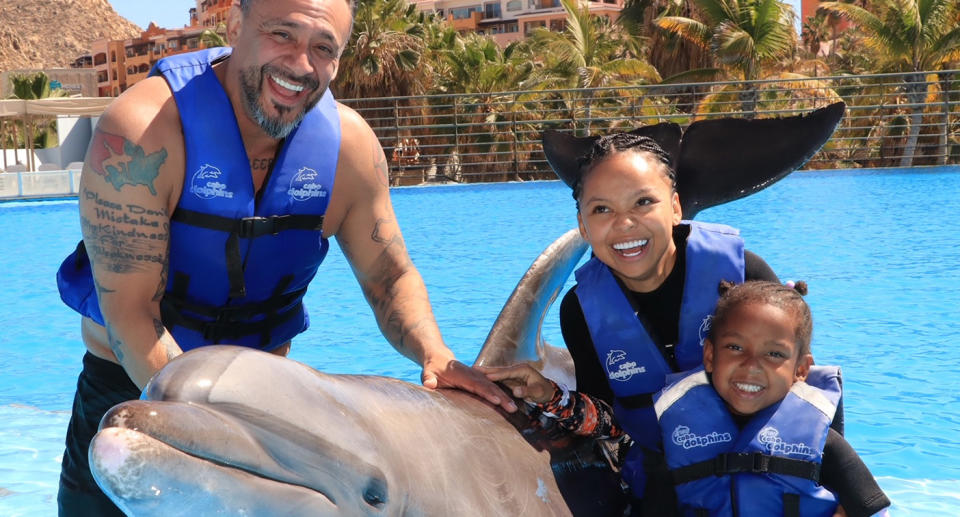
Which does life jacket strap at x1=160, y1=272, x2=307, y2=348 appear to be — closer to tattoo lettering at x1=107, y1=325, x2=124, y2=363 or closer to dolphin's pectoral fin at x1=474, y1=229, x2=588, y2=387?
tattoo lettering at x1=107, y1=325, x2=124, y2=363

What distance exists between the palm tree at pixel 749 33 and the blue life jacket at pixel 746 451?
2365cm

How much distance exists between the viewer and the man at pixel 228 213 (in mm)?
2904

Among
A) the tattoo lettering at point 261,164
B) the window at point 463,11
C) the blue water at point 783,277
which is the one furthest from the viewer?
the window at point 463,11

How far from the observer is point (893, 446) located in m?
6.24

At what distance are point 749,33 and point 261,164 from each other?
24324mm

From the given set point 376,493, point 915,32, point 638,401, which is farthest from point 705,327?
point 915,32

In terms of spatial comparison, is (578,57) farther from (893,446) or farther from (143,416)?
(143,416)

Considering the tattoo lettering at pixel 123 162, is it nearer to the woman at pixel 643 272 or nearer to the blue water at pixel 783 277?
the woman at pixel 643 272

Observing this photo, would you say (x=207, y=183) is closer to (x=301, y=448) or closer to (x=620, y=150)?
(x=620, y=150)

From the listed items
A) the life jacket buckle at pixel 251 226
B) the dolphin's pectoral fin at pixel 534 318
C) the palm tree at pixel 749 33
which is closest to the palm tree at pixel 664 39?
the palm tree at pixel 749 33

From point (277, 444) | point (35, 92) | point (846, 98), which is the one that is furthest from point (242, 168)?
point (35, 92)

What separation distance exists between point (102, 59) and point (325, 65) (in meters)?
112

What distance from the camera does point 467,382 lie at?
2566 mm

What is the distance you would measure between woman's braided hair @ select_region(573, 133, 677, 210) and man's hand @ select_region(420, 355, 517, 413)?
2.47ft
